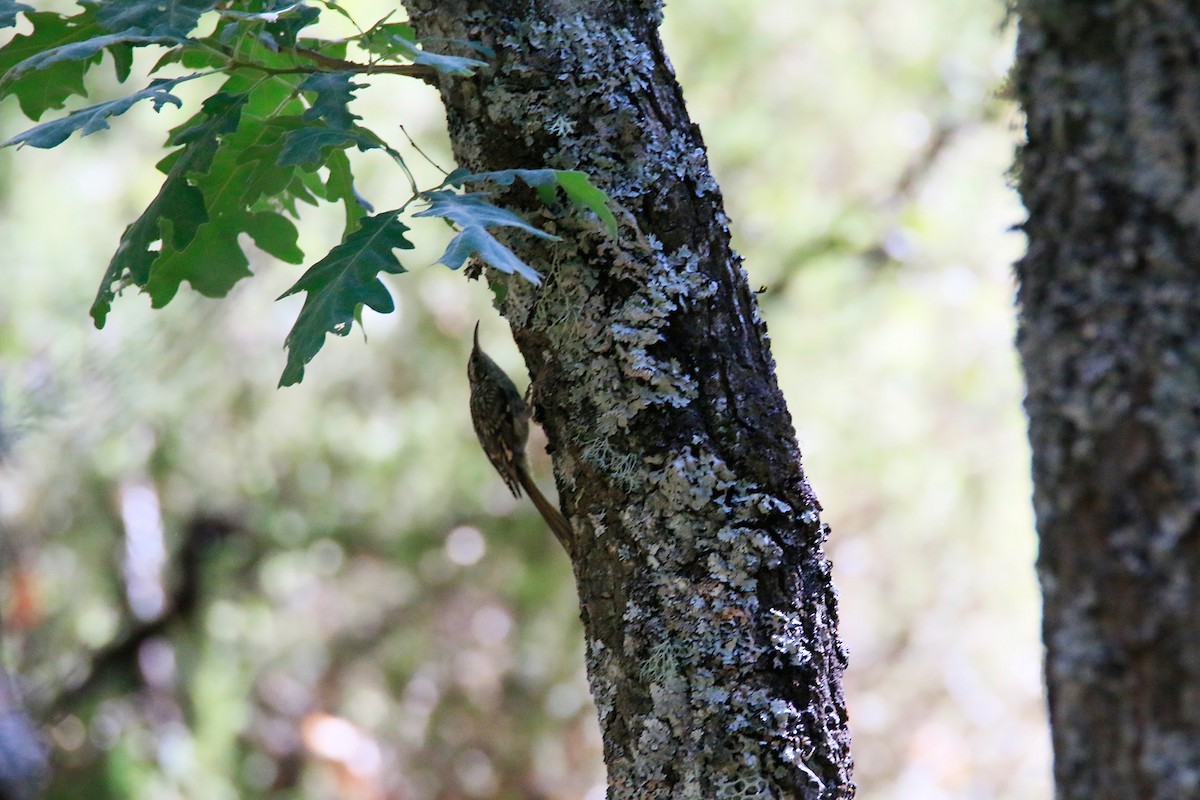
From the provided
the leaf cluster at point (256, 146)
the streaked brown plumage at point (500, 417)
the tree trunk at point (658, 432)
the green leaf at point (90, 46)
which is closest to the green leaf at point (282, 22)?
the leaf cluster at point (256, 146)

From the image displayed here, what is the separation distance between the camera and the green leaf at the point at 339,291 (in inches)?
56.5

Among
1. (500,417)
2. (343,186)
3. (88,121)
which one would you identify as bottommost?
(88,121)

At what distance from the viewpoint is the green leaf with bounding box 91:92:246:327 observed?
5.07ft

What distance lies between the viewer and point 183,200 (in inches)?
63.8

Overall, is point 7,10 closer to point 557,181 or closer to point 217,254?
point 217,254

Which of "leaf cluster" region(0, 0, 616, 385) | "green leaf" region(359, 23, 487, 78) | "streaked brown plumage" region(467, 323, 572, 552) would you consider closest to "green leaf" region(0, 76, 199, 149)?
"leaf cluster" region(0, 0, 616, 385)

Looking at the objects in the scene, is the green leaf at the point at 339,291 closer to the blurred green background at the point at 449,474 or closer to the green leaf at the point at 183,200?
the green leaf at the point at 183,200

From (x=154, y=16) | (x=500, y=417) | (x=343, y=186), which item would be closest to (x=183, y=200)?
(x=154, y=16)

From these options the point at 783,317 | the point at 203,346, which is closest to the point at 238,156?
the point at 783,317

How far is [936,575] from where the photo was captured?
259 inches

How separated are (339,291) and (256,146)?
14.8 inches

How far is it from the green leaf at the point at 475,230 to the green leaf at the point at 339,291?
0.23ft

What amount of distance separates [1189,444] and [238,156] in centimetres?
139

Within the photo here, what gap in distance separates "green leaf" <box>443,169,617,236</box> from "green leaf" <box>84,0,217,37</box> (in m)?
0.43
